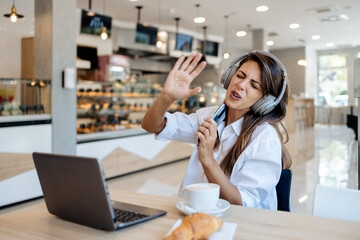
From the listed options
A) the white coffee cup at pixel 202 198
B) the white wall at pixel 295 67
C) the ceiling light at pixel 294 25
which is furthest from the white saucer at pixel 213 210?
the white wall at pixel 295 67

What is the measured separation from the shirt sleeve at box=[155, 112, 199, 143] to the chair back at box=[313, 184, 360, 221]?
2.16 feet

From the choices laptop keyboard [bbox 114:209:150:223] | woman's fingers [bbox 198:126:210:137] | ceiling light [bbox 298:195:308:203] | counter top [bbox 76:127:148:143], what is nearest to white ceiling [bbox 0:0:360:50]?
counter top [bbox 76:127:148:143]

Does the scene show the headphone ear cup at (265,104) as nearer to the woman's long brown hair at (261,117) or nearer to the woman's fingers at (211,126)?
the woman's long brown hair at (261,117)

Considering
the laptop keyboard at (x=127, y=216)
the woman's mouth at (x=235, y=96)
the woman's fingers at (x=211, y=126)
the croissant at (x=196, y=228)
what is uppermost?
the woman's mouth at (x=235, y=96)

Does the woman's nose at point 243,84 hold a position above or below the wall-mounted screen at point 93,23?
below

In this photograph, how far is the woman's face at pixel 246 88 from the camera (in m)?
1.36

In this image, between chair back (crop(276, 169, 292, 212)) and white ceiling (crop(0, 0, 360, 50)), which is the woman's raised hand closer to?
chair back (crop(276, 169, 292, 212))

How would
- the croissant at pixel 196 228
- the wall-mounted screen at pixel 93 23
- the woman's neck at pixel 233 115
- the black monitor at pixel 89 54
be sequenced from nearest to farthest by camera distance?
the croissant at pixel 196 228, the woman's neck at pixel 233 115, the wall-mounted screen at pixel 93 23, the black monitor at pixel 89 54

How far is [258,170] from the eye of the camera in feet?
4.02

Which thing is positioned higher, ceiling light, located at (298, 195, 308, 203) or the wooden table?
the wooden table

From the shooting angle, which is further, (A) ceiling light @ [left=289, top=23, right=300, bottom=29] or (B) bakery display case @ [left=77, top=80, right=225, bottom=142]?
(A) ceiling light @ [left=289, top=23, right=300, bottom=29]

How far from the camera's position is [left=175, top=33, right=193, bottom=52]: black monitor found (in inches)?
342

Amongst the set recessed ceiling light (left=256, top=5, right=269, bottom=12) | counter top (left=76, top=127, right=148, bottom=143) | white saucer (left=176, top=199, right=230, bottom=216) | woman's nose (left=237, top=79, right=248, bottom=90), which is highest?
recessed ceiling light (left=256, top=5, right=269, bottom=12)

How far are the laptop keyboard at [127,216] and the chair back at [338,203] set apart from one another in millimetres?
705
